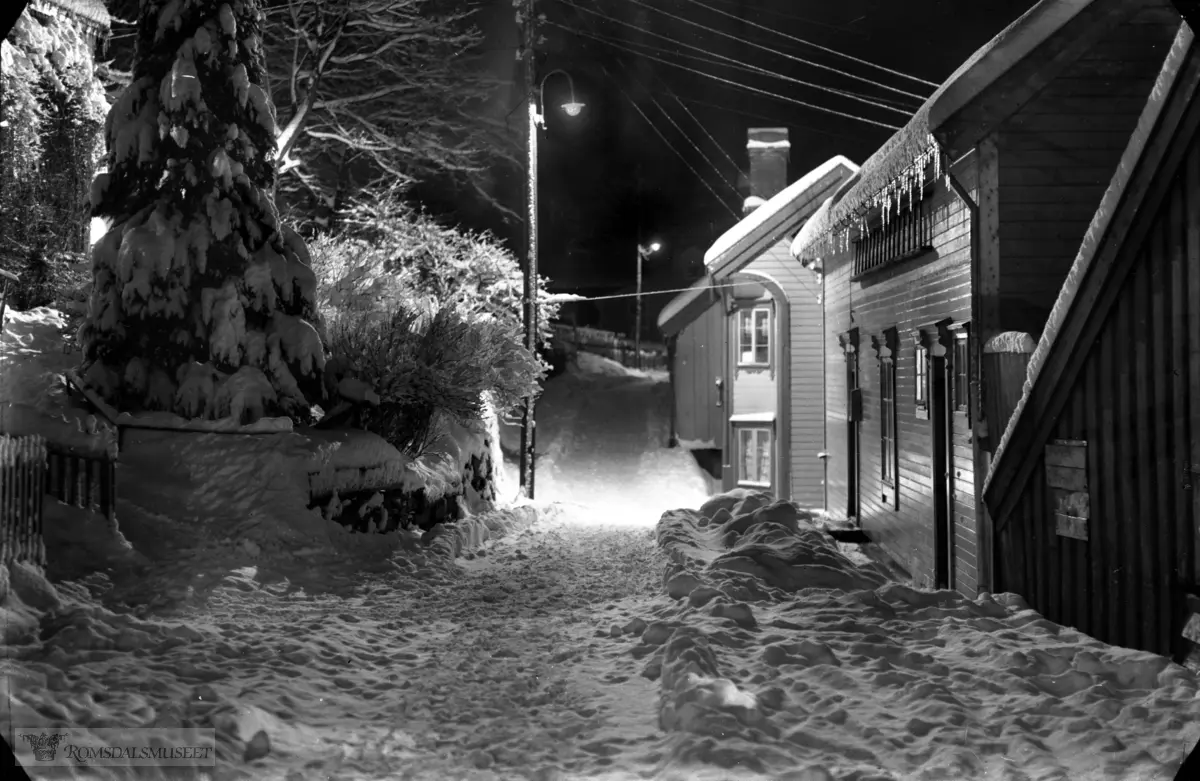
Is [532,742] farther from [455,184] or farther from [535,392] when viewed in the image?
[455,184]

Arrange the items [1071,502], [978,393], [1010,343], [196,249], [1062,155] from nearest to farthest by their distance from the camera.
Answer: [1071,502], [1010,343], [1062,155], [978,393], [196,249]

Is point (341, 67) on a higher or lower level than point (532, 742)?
higher

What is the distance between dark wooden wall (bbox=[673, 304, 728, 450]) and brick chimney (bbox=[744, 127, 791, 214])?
3.65m

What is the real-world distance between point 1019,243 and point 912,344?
321 cm

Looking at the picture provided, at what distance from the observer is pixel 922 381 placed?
459 inches

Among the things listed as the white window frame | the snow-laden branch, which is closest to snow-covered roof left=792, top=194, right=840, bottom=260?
the white window frame

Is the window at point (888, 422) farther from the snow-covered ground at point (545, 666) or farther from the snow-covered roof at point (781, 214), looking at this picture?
the snow-covered roof at point (781, 214)

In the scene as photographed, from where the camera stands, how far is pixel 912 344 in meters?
12.2

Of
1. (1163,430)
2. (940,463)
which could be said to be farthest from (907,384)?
(1163,430)

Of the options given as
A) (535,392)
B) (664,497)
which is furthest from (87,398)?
(664,497)

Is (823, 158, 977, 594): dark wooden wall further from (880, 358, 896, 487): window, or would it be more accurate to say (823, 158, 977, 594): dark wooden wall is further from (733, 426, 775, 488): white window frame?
(733, 426, 775, 488): white window frame

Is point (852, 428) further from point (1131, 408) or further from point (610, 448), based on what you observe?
point (610, 448)

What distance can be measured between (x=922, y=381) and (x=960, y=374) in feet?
4.39

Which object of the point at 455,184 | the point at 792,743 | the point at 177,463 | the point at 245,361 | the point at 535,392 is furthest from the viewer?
the point at 455,184
